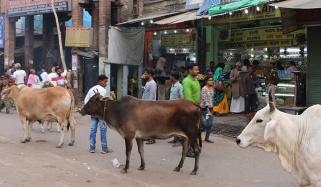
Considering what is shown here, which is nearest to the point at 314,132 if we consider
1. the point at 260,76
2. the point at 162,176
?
the point at 162,176

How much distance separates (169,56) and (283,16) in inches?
288

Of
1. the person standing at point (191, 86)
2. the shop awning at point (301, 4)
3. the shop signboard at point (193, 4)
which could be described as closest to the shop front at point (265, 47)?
the shop signboard at point (193, 4)

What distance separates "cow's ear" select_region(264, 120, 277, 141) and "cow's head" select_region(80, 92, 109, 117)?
3.80m

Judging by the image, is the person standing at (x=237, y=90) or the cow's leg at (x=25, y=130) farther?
the person standing at (x=237, y=90)

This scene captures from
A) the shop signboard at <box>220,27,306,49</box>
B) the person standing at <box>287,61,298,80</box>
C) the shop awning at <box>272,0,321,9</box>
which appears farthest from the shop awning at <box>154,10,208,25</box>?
the shop awning at <box>272,0,321,9</box>

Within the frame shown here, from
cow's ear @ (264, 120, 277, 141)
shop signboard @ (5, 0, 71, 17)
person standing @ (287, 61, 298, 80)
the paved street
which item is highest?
shop signboard @ (5, 0, 71, 17)

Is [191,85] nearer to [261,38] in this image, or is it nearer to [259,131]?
[259,131]

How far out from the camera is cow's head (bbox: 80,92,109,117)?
855 cm

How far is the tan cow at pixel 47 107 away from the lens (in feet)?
35.2

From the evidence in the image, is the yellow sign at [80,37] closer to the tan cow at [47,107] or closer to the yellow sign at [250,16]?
the yellow sign at [250,16]

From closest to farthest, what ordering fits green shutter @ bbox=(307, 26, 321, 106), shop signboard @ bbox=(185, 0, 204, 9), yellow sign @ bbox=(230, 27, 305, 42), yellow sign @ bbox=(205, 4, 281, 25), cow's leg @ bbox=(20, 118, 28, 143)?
1. cow's leg @ bbox=(20, 118, 28, 143)
2. green shutter @ bbox=(307, 26, 321, 106)
3. yellow sign @ bbox=(205, 4, 281, 25)
4. yellow sign @ bbox=(230, 27, 305, 42)
5. shop signboard @ bbox=(185, 0, 204, 9)

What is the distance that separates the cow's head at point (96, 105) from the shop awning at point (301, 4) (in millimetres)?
3876

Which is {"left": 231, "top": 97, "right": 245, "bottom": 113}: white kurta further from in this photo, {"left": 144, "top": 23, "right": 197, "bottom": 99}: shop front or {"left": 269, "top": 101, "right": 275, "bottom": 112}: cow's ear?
{"left": 269, "top": 101, "right": 275, "bottom": 112}: cow's ear

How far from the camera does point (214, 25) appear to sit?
16922 millimetres
